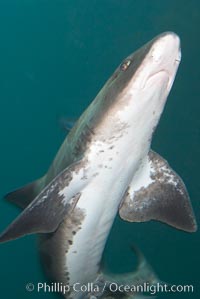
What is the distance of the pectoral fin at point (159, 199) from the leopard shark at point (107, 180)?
0.04 ft

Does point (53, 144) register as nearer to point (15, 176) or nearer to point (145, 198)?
point (15, 176)

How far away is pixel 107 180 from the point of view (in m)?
3.86

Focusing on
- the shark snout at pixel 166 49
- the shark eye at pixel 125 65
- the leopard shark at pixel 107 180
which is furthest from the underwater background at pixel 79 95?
the shark snout at pixel 166 49

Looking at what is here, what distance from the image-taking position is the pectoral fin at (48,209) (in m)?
3.39

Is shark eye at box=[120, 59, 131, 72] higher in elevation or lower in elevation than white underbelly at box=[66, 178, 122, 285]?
higher

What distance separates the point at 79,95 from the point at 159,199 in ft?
82.1

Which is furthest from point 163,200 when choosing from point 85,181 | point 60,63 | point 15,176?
point 60,63

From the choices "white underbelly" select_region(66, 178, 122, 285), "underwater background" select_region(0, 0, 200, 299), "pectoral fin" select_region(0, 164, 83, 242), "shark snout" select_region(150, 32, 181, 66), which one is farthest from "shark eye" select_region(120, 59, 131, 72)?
"underwater background" select_region(0, 0, 200, 299)

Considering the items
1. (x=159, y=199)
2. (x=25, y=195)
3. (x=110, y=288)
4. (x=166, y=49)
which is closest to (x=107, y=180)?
(x=159, y=199)

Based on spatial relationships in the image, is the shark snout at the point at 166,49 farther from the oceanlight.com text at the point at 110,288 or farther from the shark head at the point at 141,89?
the oceanlight.com text at the point at 110,288

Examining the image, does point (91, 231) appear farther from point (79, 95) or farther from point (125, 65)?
point (79, 95)

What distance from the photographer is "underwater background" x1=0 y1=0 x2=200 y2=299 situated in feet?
55.8

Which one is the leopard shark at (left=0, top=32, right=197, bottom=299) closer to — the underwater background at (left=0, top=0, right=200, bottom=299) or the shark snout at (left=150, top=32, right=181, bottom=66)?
the shark snout at (left=150, top=32, right=181, bottom=66)

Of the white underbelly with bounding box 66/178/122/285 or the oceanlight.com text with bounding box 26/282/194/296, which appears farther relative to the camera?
the oceanlight.com text with bounding box 26/282/194/296
